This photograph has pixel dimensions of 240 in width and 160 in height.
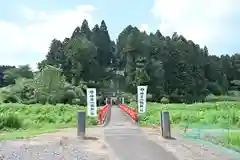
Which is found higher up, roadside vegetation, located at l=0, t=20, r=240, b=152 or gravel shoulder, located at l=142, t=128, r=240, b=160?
roadside vegetation, located at l=0, t=20, r=240, b=152

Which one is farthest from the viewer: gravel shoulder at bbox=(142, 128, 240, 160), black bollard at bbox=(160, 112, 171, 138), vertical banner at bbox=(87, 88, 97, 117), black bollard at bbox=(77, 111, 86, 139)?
vertical banner at bbox=(87, 88, 97, 117)

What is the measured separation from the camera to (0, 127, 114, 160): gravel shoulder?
8742mm

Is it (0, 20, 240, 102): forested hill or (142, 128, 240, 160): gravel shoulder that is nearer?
(142, 128, 240, 160): gravel shoulder

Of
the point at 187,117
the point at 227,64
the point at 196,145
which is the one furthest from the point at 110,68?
the point at 196,145

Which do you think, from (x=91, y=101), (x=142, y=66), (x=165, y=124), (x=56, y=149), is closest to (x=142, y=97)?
(x=91, y=101)

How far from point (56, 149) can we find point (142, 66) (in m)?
67.7

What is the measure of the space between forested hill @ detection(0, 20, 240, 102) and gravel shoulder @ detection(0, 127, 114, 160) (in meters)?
61.0

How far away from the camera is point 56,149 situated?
32.6ft

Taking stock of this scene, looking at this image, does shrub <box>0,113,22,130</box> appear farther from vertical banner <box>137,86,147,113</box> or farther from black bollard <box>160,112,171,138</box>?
black bollard <box>160,112,171,138</box>

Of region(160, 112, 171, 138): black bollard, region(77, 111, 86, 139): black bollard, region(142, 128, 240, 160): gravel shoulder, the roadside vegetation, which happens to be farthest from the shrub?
the roadside vegetation

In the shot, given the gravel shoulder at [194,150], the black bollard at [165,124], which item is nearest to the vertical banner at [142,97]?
the black bollard at [165,124]

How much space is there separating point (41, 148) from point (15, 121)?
10.6m

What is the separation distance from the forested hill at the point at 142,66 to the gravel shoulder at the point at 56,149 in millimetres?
60970

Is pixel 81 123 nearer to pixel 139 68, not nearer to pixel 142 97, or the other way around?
pixel 142 97
